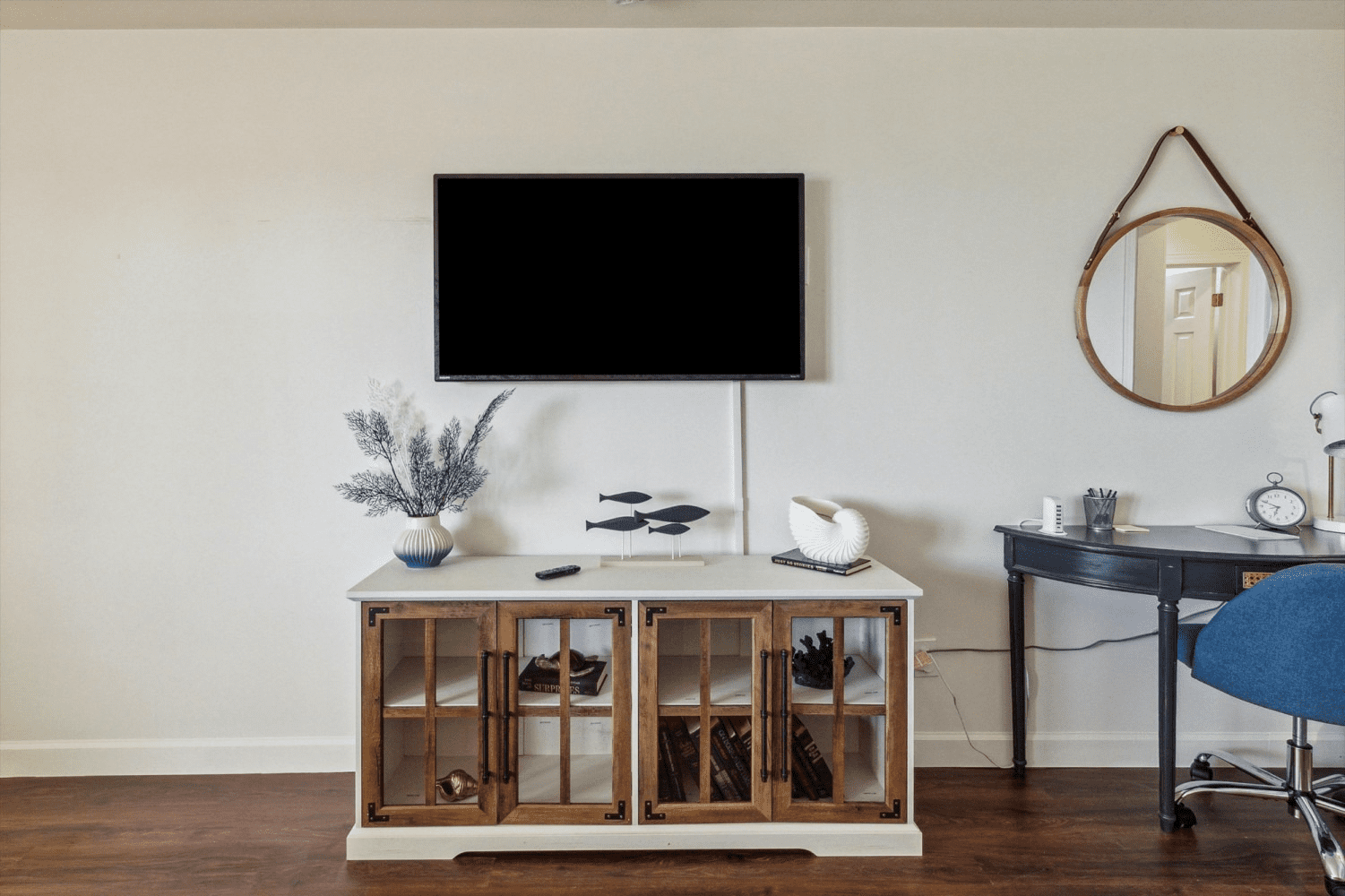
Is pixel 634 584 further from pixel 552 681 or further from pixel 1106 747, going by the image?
pixel 1106 747

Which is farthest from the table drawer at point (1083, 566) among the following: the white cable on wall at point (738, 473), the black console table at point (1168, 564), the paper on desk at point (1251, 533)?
the white cable on wall at point (738, 473)

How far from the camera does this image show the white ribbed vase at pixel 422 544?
7.09ft

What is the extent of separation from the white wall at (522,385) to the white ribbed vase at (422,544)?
227 millimetres

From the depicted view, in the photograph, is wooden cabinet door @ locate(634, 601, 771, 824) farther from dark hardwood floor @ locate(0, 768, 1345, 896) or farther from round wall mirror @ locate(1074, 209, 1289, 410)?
round wall mirror @ locate(1074, 209, 1289, 410)

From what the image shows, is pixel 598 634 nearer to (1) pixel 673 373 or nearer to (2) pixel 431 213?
(1) pixel 673 373

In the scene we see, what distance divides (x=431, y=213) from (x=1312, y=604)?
8.69 feet

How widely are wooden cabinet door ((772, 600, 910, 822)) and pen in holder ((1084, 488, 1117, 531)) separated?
838 millimetres

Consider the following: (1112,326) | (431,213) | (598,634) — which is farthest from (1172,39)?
(598,634)

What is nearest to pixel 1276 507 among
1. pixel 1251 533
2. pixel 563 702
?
pixel 1251 533

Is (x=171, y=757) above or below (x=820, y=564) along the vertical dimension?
below

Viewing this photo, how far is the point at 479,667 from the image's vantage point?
1.95 metres

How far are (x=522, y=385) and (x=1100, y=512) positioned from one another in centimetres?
188

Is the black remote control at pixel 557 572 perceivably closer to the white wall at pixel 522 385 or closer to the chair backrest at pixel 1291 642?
the white wall at pixel 522 385

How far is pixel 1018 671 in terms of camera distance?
237 centimetres
